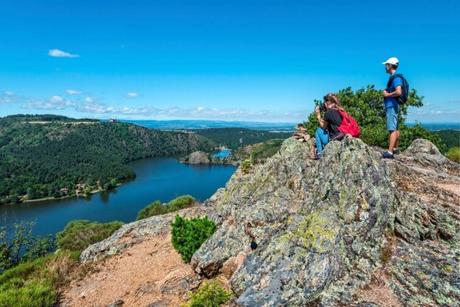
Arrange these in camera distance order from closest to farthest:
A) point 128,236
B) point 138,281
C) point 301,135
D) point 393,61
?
point 393,61 < point 138,281 < point 301,135 < point 128,236

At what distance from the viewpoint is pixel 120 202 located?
118 metres

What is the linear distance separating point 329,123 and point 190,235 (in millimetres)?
5960

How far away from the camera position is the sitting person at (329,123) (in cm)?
1036

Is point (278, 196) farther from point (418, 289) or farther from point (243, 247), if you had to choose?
point (418, 289)

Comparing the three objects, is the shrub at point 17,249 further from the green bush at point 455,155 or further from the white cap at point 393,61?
the green bush at point 455,155

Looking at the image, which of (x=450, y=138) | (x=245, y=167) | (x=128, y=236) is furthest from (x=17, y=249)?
(x=450, y=138)

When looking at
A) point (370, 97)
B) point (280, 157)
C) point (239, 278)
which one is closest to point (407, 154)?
point (280, 157)

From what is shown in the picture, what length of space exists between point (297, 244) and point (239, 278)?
1.67 m

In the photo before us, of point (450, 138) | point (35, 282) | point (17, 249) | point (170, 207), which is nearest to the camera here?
point (35, 282)

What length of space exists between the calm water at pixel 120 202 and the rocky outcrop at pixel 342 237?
7446 cm

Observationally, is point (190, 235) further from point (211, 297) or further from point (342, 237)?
point (342, 237)

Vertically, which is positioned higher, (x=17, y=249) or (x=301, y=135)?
(x=301, y=135)

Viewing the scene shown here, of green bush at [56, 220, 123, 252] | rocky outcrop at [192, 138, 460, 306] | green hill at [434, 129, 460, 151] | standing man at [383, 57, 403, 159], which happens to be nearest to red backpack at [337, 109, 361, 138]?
rocky outcrop at [192, 138, 460, 306]

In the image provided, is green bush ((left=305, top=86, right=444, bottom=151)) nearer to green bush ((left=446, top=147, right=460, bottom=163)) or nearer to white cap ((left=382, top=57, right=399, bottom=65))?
green bush ((left=446, top=147, right=460, bottom=163))
